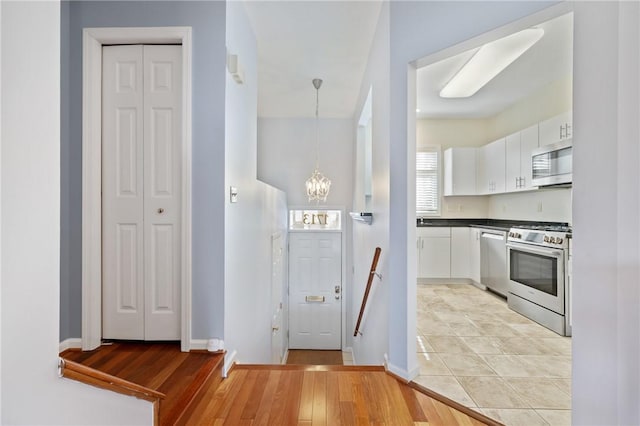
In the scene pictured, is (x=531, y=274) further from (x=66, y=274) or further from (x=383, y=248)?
(x=66, y=274)

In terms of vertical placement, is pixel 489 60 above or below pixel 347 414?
above

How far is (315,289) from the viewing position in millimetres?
5773

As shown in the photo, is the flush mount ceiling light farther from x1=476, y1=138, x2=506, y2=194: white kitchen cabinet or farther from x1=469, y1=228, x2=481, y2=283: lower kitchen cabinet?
x1=469, y1=228, x2=481, y2=283: lower kitchen cabinet

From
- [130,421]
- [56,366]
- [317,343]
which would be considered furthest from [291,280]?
[56,366]

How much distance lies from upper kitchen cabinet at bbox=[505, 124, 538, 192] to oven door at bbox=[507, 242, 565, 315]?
3.31 feet

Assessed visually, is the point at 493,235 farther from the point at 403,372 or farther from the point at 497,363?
the point at 403,372

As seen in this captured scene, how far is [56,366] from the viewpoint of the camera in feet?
2.59

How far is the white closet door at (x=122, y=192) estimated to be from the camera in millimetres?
2266

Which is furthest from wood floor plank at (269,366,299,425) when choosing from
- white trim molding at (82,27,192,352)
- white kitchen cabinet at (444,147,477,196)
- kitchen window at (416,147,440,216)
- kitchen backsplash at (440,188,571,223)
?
white kitchen cabinet at (444,147,477,196)

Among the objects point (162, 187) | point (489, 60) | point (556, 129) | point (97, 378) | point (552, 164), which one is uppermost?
point (489, 60)

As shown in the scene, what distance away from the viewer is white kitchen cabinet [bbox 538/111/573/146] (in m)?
3.43

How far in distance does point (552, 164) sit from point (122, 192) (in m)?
4.40

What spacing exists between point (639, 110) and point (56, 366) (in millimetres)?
1456

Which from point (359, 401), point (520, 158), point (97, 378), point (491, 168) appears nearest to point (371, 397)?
point (359, 401)
